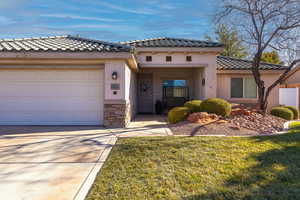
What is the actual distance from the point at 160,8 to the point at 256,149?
34.4 feet

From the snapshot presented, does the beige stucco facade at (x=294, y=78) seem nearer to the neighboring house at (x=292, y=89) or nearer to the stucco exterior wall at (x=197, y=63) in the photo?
the neighboring house at (x=292, y=89)

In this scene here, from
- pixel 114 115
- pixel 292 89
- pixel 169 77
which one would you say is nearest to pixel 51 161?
pixel 114 115

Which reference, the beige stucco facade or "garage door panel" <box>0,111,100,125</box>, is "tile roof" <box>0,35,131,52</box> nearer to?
"garage door panel" <box>0,111,100,125</box>

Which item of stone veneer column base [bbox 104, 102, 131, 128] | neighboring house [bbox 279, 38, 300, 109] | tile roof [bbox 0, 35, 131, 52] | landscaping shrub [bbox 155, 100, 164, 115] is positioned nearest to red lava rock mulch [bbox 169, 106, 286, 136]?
stone veneer column base [bbox 104, 102, 131, 128]

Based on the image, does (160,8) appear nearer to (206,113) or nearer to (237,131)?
(206,113)

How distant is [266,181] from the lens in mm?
3227

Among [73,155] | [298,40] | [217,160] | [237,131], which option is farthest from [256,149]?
[298,40]

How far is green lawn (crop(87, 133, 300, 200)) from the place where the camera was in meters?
2.87

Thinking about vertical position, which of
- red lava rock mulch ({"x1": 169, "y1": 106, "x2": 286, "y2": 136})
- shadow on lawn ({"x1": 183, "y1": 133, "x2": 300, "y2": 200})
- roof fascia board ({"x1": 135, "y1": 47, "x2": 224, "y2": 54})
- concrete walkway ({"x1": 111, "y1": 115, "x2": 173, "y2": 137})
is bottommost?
shadow on lawn ({"x1": 183, "y1": 133, "x2": 300, "y2": 200})

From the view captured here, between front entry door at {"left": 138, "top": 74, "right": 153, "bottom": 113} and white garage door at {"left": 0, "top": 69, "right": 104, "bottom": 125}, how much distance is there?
630 centimetres

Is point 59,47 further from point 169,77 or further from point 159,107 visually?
point 169,77

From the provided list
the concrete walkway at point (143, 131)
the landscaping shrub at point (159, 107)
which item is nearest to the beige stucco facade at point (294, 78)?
the landscaping shrub at point (159, 107)

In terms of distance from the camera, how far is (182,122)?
7.95m

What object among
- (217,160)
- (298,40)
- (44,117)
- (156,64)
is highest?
(298,40)
